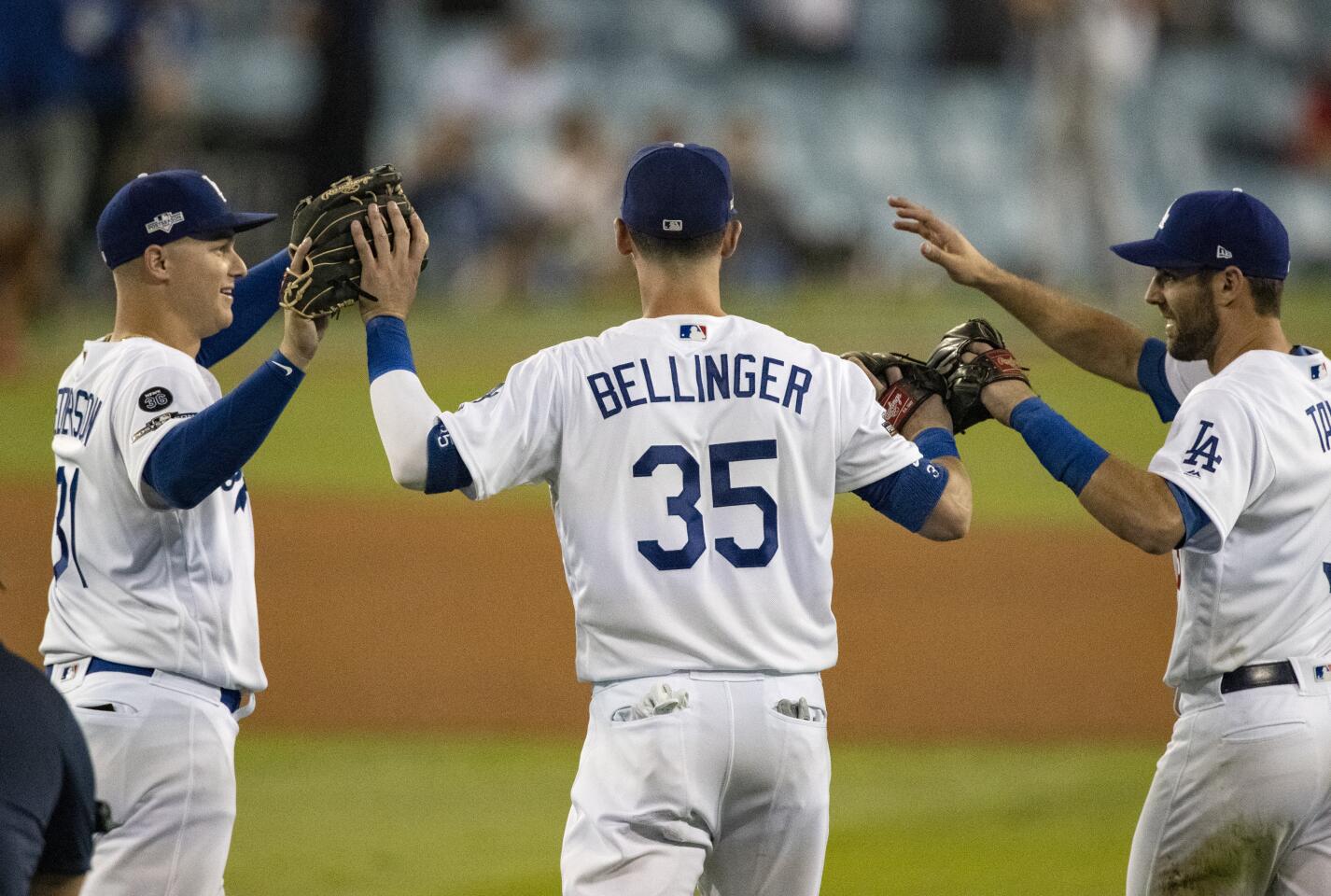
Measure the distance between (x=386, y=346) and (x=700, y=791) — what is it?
1.16 meters

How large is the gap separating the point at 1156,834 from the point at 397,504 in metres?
9.68

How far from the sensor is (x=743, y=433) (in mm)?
3334

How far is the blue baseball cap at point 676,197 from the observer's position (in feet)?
11.1

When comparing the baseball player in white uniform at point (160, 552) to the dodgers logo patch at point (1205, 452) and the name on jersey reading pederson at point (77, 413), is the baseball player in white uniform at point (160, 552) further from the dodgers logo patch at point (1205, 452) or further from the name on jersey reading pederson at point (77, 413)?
the dodgers logo patch at point (1205, 452)

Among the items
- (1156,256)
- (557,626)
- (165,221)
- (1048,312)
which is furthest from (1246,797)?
(557,626)

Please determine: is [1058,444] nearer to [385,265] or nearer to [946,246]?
[946,246]

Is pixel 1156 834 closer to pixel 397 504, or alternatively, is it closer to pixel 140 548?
pixel 140 548

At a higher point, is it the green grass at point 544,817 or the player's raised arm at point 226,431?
the player's raised arm at point 226,431

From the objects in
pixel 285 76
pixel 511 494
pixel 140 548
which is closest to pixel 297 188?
pixel 285 76

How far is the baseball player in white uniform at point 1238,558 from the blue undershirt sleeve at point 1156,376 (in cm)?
57

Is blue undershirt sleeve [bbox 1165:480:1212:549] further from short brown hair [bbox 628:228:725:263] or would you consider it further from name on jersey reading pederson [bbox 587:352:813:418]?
short brown hair [bbox 628:228:725:263]

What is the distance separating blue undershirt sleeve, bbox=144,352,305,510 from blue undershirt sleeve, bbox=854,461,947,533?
4.39ft

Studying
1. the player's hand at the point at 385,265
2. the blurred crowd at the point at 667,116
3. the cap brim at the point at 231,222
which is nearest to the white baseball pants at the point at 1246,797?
the player's hand at the point at 385,265

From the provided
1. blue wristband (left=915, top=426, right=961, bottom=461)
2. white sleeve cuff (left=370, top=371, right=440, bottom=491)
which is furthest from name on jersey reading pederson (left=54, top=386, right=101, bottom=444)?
blue wristband (left=915, top=426, right=961, bottom=461)
